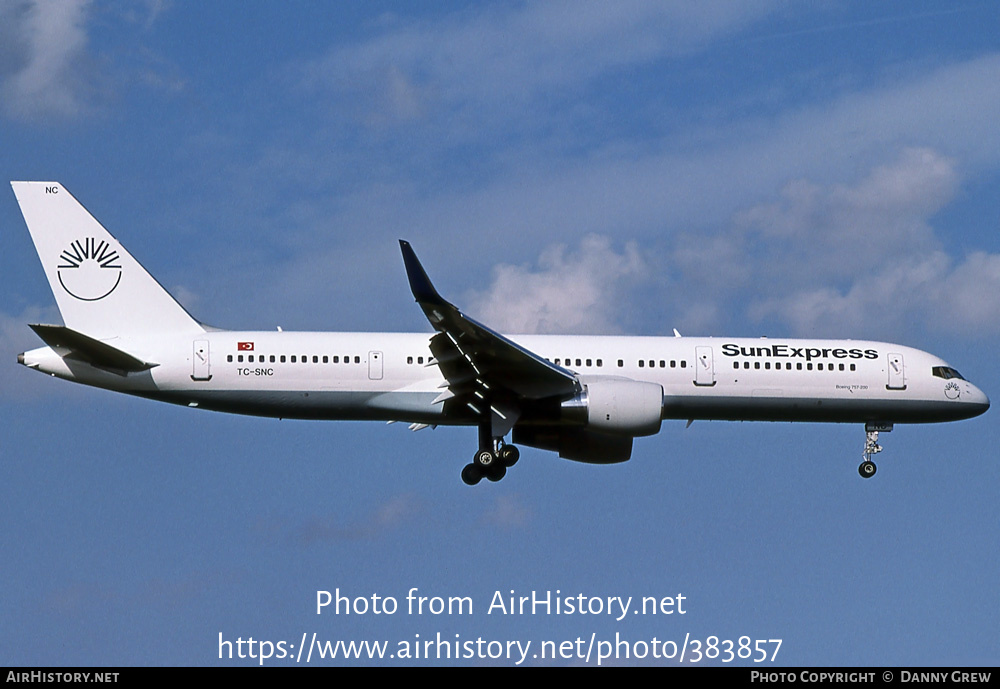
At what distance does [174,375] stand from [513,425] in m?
8.12

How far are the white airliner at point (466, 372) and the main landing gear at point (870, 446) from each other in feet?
0.11

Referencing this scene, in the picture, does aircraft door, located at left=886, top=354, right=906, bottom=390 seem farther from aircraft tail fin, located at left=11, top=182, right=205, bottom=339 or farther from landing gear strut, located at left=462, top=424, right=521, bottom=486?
aircraft tail fin, located at left=11, top=182, right=205, bottom=339

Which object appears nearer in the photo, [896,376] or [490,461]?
[490,461]

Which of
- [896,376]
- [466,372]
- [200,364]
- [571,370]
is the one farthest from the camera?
[896,376]

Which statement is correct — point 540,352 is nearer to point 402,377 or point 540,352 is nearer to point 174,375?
point 402,377

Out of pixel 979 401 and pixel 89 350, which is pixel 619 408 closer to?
pixel 979 401

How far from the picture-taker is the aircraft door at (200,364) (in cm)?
3100

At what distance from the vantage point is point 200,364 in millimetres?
31062

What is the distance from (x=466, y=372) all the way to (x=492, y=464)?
7.66 ft

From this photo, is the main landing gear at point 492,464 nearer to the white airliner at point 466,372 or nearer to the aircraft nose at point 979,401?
the white airliner at point 466,372

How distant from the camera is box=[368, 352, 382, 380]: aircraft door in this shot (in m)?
31.4

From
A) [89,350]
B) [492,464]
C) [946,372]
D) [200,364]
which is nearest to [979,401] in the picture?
[946,372]

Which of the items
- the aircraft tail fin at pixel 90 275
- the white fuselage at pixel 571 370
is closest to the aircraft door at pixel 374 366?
the white fuselage at pixel 571 370
